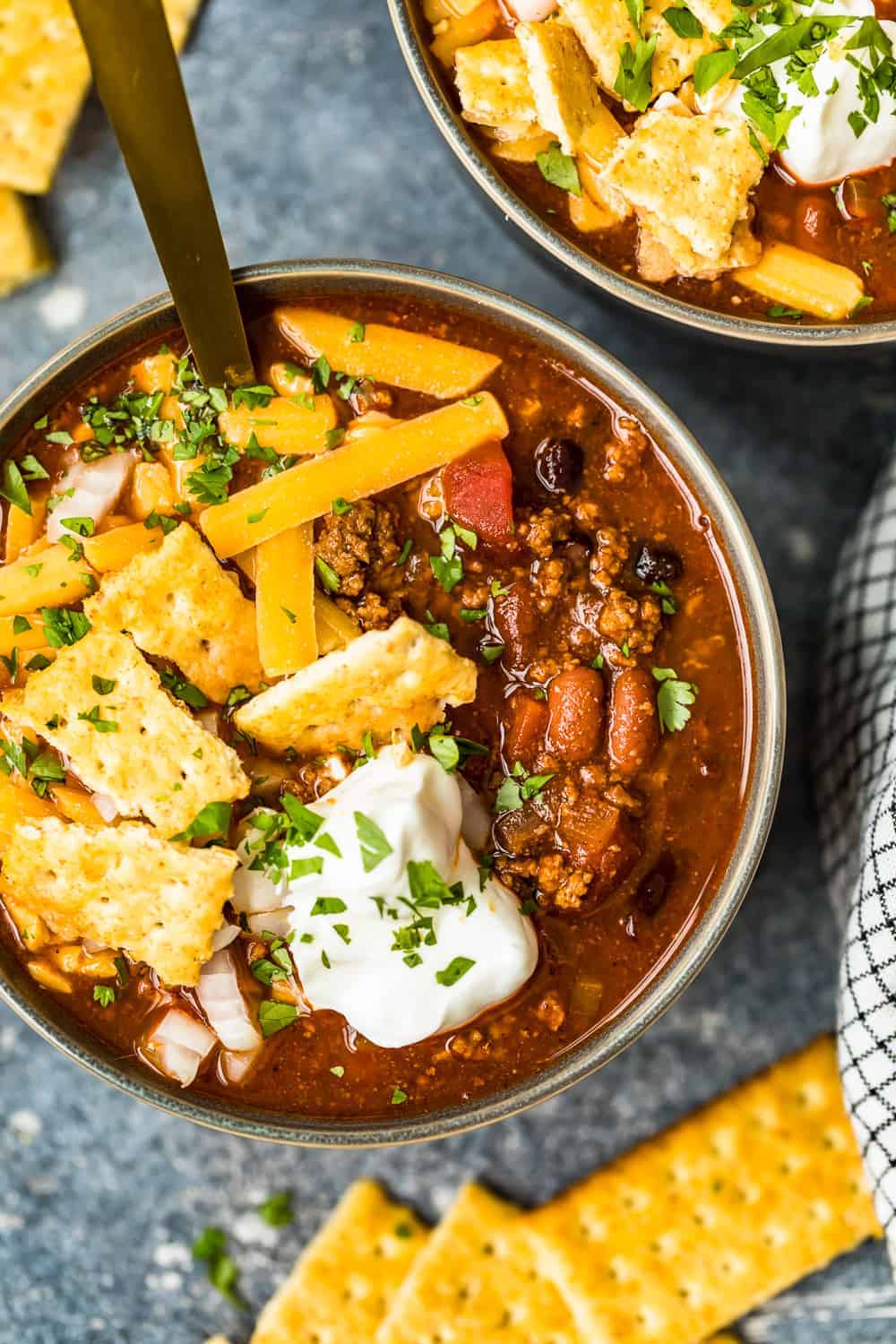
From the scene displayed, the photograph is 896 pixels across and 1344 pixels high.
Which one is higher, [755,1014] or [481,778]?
[481,778]


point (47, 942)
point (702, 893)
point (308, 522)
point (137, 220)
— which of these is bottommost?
point (702, 893)

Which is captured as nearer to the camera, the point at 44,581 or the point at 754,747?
the point at 44,581

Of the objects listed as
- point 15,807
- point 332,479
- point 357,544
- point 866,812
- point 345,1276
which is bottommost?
point 345,1276

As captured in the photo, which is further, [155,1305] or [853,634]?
[155,1305]

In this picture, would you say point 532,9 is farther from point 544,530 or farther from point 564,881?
point 564,881

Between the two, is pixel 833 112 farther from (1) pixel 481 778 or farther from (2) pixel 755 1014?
(2) pixel 755 1014

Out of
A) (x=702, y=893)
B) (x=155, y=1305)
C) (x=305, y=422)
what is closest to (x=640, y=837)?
(x=702, y=893)

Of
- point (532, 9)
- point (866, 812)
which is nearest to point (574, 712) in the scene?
point (866, 812)
